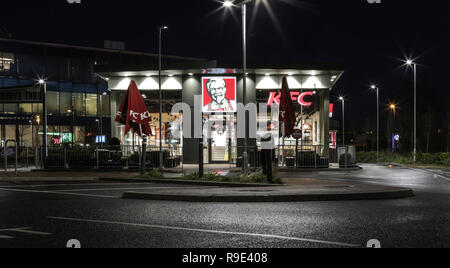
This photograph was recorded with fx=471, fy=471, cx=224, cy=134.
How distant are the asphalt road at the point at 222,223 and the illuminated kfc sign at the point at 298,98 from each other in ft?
66.1

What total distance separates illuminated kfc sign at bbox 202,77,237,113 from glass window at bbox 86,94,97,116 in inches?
1800

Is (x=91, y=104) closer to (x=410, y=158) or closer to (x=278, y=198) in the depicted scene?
(x=410, y=158)

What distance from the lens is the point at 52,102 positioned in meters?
70.5

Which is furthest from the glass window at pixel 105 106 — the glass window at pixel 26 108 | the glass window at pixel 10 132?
the glass window at pixel 10 132

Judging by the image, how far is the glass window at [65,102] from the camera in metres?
71.2

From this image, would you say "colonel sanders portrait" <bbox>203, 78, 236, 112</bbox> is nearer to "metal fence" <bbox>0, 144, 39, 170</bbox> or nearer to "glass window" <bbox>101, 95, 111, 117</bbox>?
"metal fence" <bbox>0, 144, 39, 170</bbox>

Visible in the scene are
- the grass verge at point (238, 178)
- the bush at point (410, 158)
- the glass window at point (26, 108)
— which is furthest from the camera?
the glass window at point (26, 108)

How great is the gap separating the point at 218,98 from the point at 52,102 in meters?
45.2

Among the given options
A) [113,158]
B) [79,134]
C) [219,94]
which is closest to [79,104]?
[79,134]

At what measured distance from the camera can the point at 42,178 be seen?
20453 millimetres

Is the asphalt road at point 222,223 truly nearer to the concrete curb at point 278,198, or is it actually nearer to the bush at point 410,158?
the concrete curb at point 278,198

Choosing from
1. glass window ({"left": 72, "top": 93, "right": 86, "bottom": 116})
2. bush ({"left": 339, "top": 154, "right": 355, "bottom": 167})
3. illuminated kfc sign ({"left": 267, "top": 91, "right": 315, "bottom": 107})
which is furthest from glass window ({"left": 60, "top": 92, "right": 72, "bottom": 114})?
bush ({"left": 339, "top": 154, "right": 355, "bottom": 167})

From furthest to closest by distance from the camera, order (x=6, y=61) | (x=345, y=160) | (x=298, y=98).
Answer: (x=6, y=61) < (x=298, y=98) < (x=345, y=160)

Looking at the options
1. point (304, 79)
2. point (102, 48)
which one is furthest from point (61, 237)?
point (102, 48)
